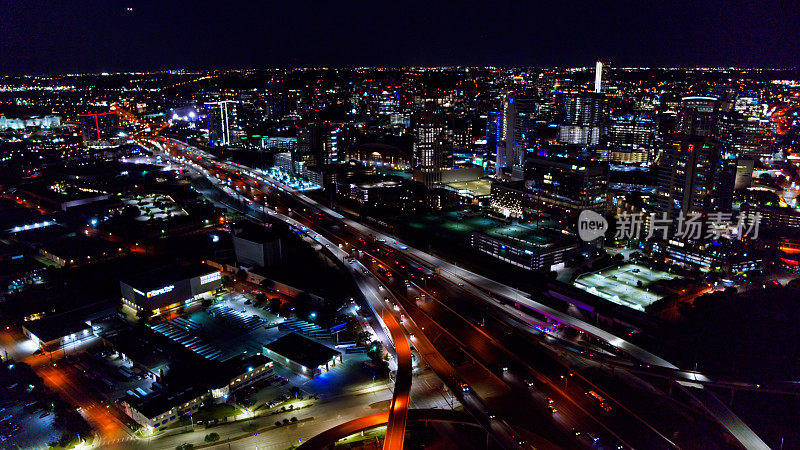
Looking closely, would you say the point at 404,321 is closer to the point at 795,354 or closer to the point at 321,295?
the point at 321,295

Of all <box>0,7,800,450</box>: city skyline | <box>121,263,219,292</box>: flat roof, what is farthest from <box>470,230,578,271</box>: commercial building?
<box>121,263,219,292</box>: flat roof

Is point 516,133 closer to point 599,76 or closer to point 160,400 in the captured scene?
point 599,76

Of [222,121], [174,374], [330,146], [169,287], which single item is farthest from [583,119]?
[174,374]

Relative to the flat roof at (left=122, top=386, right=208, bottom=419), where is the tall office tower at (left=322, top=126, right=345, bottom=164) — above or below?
above

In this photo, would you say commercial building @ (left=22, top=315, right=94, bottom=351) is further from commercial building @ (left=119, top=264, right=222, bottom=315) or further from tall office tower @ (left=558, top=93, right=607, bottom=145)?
tall office tower @ (left=558, top=93, right=607, bottom=145)

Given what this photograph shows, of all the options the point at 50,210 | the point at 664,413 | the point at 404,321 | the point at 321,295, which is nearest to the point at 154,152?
the point at 50,210
